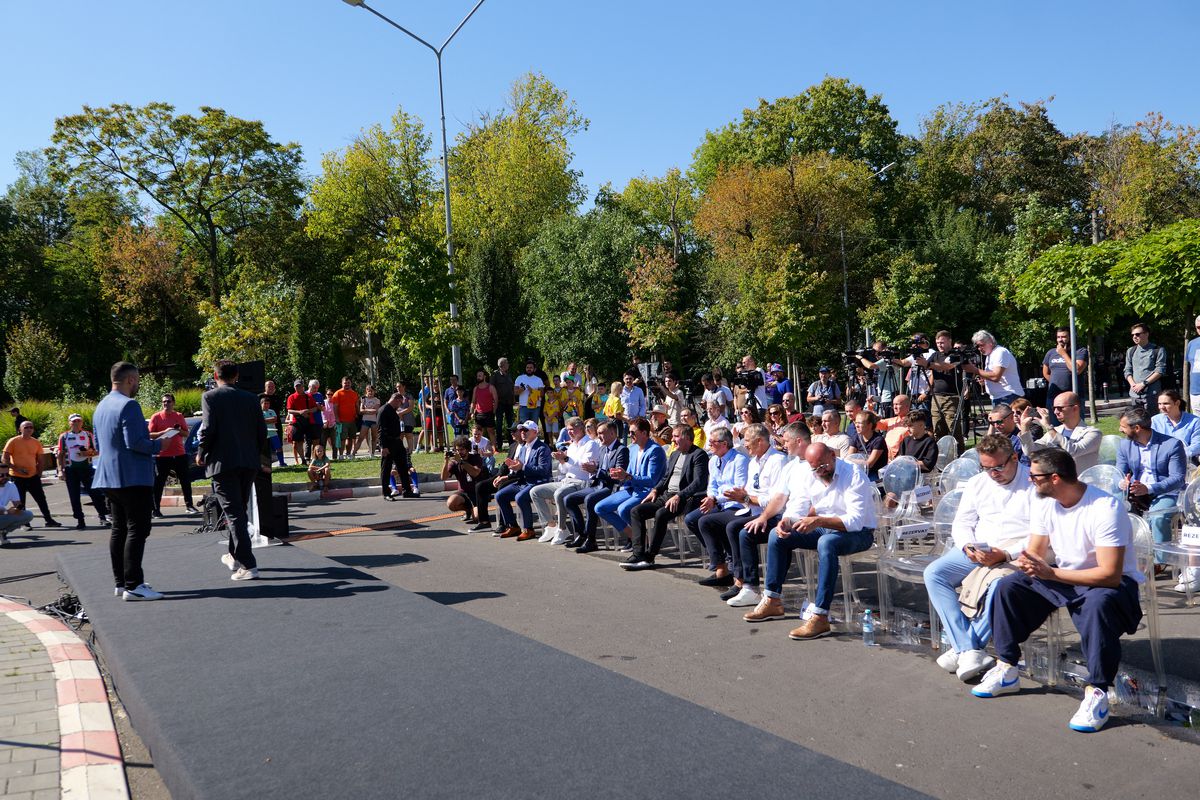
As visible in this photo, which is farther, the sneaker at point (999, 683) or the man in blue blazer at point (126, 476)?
the man in blue blazer at point (126, 476)

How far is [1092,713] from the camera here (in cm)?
426

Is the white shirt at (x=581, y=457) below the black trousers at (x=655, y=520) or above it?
A: above

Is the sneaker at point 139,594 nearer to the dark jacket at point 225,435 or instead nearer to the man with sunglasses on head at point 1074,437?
the dark jacket at point 225,435

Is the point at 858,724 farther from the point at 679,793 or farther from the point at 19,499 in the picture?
the point at 19,499

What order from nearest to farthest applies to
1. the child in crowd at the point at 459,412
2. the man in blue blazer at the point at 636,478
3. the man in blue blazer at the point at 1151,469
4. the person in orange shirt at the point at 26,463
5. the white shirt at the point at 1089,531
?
the white shirt at the point at 1089,531 → the man in blue blazer at the point at 1151,469 → the man in blue blazer at the point at 636,478 → the person in orange shirt at the point at 26,463 → the child in crowd at the point at 459,412

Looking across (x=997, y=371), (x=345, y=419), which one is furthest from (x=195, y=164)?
(x=997, y=371)

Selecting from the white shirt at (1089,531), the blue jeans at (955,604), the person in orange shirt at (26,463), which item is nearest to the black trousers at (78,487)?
the person in orange shirt at (26,463)

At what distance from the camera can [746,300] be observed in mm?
34562

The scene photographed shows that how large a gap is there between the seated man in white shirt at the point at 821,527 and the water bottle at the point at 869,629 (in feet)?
0.85

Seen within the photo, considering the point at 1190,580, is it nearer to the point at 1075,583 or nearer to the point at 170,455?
the point at 1075,583

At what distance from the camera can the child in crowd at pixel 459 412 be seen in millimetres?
18234

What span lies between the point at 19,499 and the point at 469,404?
8.64 metres

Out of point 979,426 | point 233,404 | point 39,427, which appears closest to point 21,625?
point 233,404

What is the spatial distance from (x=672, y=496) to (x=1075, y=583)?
4277 mm
